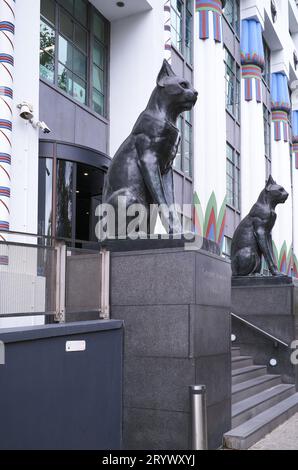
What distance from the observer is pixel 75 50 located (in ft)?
50.6

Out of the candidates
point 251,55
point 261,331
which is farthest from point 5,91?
point 251,55

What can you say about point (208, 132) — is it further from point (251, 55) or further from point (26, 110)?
point (26, 110)

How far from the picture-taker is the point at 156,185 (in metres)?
7.34

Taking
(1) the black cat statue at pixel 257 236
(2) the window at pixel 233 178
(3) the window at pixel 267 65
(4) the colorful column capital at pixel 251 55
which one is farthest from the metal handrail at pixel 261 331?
(3) the window at pixel 267 65

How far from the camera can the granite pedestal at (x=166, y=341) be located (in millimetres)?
6531

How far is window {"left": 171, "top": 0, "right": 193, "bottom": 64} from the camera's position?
66.4ft

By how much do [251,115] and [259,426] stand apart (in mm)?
22368

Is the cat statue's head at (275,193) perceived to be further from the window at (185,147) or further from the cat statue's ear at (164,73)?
the window at (185,147)

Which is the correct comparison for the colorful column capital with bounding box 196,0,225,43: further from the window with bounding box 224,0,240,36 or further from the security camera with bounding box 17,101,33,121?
the security camera with bounding box 17,101,33,121

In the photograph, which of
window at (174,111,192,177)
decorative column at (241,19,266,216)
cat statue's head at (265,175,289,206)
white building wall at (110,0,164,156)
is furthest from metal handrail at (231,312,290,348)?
decorative column at (241,19,266,216)

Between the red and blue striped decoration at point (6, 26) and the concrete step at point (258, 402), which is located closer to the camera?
the concrete step at point (258, 402)

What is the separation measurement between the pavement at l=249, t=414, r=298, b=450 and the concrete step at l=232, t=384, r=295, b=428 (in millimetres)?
436

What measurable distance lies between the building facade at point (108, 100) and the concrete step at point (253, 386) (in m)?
5.03
